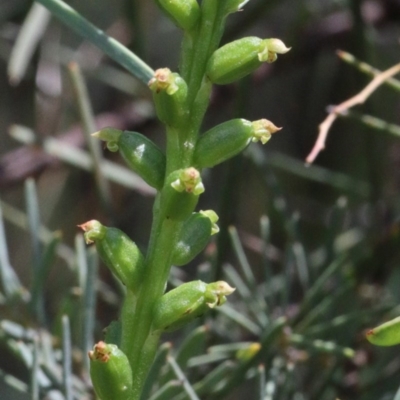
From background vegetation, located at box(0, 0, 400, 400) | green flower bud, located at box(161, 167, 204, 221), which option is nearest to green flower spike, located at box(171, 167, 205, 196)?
green flower bud, located at box(161, 167, 204, 221)

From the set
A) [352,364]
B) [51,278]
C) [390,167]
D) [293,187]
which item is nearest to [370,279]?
[352,364]

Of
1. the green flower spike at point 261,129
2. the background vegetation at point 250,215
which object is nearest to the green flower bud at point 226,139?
the green flower spike at point 261,129

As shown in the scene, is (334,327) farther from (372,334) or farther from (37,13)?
(37,13)

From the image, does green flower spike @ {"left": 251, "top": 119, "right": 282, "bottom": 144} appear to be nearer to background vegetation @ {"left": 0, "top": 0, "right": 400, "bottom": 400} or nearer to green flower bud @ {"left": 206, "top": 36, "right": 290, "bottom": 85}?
green flower bud @ {"left": 206, "top": 36, "right": 290, "bottom": 85}

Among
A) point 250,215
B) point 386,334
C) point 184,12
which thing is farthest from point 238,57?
point 250,215

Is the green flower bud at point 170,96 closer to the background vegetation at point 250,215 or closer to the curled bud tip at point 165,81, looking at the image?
the curled bud tip at point 165,81
